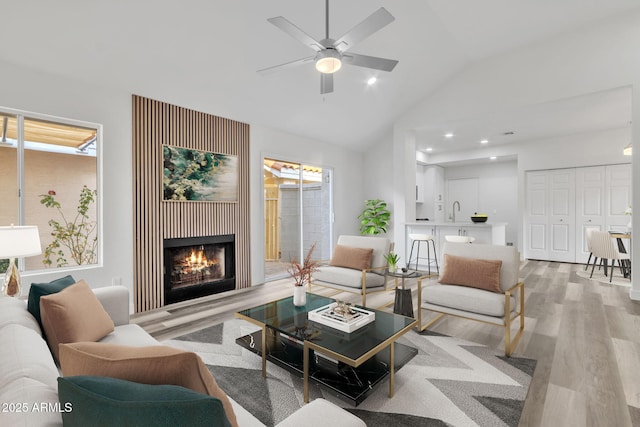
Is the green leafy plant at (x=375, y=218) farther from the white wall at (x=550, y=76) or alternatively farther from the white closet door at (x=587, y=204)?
the white closet door at (x=587, y=204)

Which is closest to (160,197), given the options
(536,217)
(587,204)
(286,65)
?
(286,65)

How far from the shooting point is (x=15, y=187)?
123 inches

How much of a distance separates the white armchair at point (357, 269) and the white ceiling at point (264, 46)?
8.15 feet

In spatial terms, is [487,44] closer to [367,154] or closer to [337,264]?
[367,154]

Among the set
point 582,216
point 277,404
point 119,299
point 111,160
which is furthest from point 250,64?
point 582,216

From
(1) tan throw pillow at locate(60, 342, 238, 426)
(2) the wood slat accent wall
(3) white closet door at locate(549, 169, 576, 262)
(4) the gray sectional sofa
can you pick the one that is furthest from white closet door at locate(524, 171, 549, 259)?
(1) tan throw pillow at locate(60, 342, 238, 426)

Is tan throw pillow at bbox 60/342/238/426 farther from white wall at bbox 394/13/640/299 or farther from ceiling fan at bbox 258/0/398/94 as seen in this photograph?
white wall at bbox 394/13/640/299

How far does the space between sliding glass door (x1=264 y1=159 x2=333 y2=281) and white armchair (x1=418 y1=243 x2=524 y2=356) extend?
257 cm

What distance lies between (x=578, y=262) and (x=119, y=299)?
879cm

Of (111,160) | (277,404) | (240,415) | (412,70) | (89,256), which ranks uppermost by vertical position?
(412,70)

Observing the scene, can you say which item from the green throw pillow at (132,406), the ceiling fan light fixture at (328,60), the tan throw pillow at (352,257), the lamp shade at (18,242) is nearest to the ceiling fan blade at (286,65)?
the ceiling fan light fixture at (328,60)

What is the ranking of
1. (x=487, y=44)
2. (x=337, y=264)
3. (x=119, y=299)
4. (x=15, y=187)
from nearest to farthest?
(x=119, y=299) < (x=15, y=187) < (x=337, y=264) < (x=487, y=44)

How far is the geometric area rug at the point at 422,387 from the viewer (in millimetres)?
1935

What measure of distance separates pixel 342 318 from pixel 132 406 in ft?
5.79
